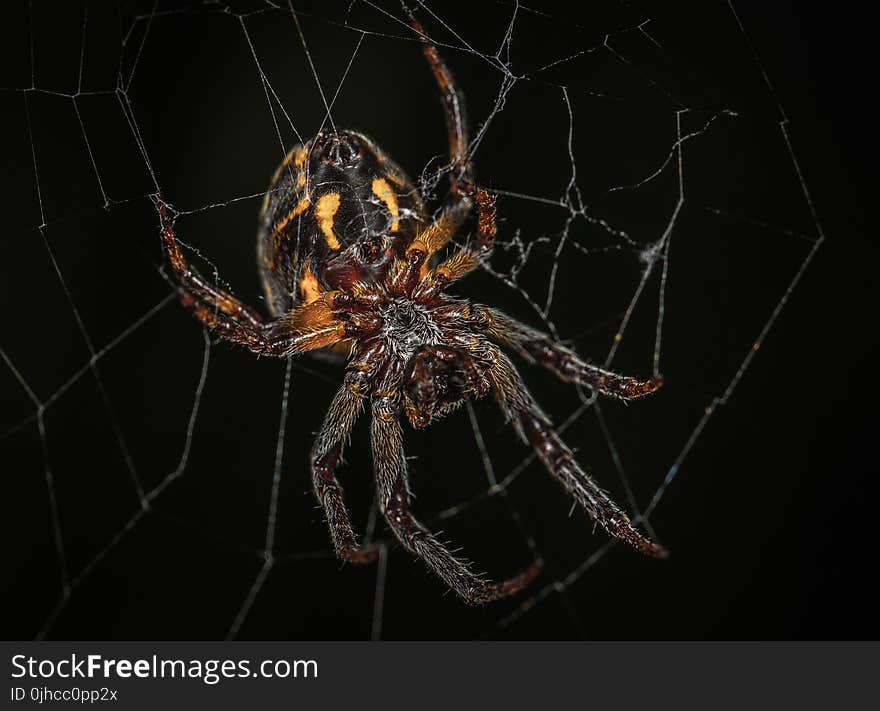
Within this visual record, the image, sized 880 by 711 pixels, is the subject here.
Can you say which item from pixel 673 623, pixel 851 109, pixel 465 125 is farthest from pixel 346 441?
pixel 851 109

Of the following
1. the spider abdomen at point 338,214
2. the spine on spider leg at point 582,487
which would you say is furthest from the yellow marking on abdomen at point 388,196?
the spine on spider leg at point 582,487

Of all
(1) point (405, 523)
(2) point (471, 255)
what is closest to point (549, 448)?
(1) point (405, 523)

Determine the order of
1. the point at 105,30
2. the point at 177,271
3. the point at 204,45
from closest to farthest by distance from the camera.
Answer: the point at 177,271
the point at 105,30
the point at 204,45

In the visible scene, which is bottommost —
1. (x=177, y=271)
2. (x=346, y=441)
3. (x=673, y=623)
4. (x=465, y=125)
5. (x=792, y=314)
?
(x=673, y=623)

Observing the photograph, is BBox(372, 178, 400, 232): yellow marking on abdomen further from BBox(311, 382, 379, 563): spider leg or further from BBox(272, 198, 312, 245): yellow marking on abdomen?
BBox(311, 382, 379, 563): spider leg

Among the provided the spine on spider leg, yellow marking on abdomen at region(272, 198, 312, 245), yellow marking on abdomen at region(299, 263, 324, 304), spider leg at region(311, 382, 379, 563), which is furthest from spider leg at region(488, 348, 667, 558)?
yellow marking on abdomen at region(272, 198, 312, 245)

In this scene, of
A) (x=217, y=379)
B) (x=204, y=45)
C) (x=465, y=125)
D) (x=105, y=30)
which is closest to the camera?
(x=465, y=125)

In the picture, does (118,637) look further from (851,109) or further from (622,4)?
(851,109)
